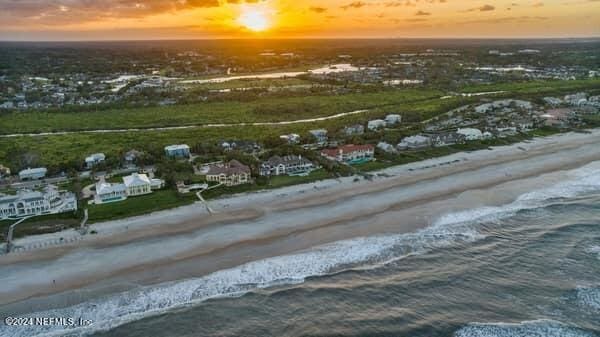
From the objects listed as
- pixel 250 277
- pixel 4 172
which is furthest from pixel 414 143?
pixel 4 172

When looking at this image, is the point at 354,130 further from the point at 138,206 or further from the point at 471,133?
the point at 138,206

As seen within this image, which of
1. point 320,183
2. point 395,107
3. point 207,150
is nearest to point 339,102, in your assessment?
point 395,107

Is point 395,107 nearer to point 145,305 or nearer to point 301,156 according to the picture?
point 301,156

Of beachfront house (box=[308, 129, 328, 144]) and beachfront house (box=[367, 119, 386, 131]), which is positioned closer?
beachfront house (box=[308, 129, 328, 144])

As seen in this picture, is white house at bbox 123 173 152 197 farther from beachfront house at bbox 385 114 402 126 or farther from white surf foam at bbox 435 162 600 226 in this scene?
beachfront house at bbox 385 114 402 126

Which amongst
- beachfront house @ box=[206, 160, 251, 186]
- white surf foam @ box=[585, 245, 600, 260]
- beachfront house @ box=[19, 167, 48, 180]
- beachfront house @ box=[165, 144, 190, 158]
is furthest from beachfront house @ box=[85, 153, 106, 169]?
white surf foam @ box=[585, 245, 600, 260]

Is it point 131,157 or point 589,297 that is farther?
point 131,157
